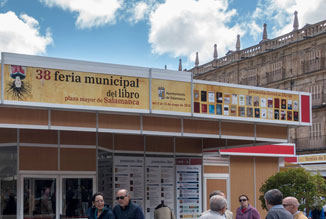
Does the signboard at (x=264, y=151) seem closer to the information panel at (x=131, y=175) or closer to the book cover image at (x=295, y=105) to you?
the information panel at (x=131, y=175)

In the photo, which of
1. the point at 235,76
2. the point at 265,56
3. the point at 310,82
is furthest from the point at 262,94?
the point at 235,76

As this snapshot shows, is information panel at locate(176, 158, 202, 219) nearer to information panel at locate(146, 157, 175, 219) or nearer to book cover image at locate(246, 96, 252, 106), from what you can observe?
information panel at locate(146, 157, 175, 219)

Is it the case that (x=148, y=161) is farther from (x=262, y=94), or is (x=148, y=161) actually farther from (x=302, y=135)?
(x=302, y=135)

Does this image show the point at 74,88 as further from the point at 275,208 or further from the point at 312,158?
the point at 312,158

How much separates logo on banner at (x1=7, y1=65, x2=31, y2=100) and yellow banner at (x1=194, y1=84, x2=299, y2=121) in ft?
16.5

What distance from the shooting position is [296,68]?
4672cm

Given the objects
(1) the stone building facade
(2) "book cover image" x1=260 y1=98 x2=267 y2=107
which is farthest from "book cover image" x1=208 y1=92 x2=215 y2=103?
(1) the stone building facade

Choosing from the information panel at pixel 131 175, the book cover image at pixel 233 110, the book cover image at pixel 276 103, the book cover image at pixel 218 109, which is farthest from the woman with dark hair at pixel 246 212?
the information panel at pixel 131 175

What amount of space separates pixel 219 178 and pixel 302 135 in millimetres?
25023

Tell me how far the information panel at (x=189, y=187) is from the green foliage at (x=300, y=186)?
2.69 m

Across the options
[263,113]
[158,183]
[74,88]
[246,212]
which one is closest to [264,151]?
[158,183]

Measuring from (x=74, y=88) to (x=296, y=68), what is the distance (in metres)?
35.5

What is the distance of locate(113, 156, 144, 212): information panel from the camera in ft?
62.0

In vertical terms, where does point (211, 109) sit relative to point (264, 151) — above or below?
above
